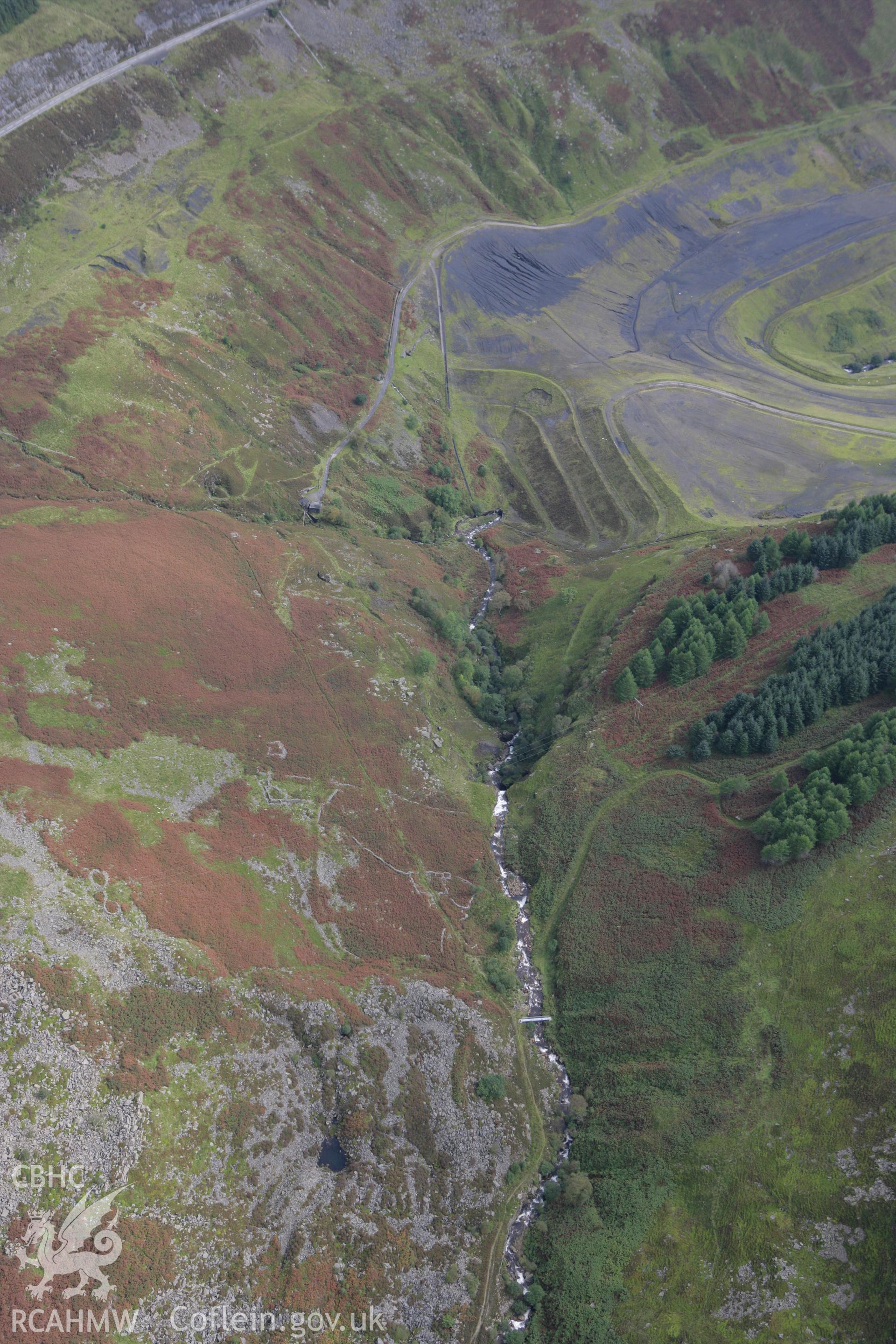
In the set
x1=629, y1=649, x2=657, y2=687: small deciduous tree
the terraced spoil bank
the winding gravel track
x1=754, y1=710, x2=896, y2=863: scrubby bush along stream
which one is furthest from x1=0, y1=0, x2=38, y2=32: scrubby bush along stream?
x1=754, y1=710, x2=896, y2=863: scrubby bush along stream

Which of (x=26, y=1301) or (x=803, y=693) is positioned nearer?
(x=26, y=1301)

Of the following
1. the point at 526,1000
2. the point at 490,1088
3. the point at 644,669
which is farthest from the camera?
the point at 644,669

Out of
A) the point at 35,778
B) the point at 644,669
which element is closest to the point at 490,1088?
the point at 35,778

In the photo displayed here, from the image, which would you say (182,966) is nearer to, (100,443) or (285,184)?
(100,443)

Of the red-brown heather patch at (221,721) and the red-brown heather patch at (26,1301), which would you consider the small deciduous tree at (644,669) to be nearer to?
the red-brown heather patch at (221,721)

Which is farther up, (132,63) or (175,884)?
(132,63)

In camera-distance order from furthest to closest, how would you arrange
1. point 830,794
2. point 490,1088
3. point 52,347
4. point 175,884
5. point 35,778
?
point 52,347 < point 830,794 < point 490,1088 < point 35,778 < point 175,884

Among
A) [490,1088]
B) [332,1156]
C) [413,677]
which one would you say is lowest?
[490,1088]

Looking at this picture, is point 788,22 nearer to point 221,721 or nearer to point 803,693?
point 803,693
